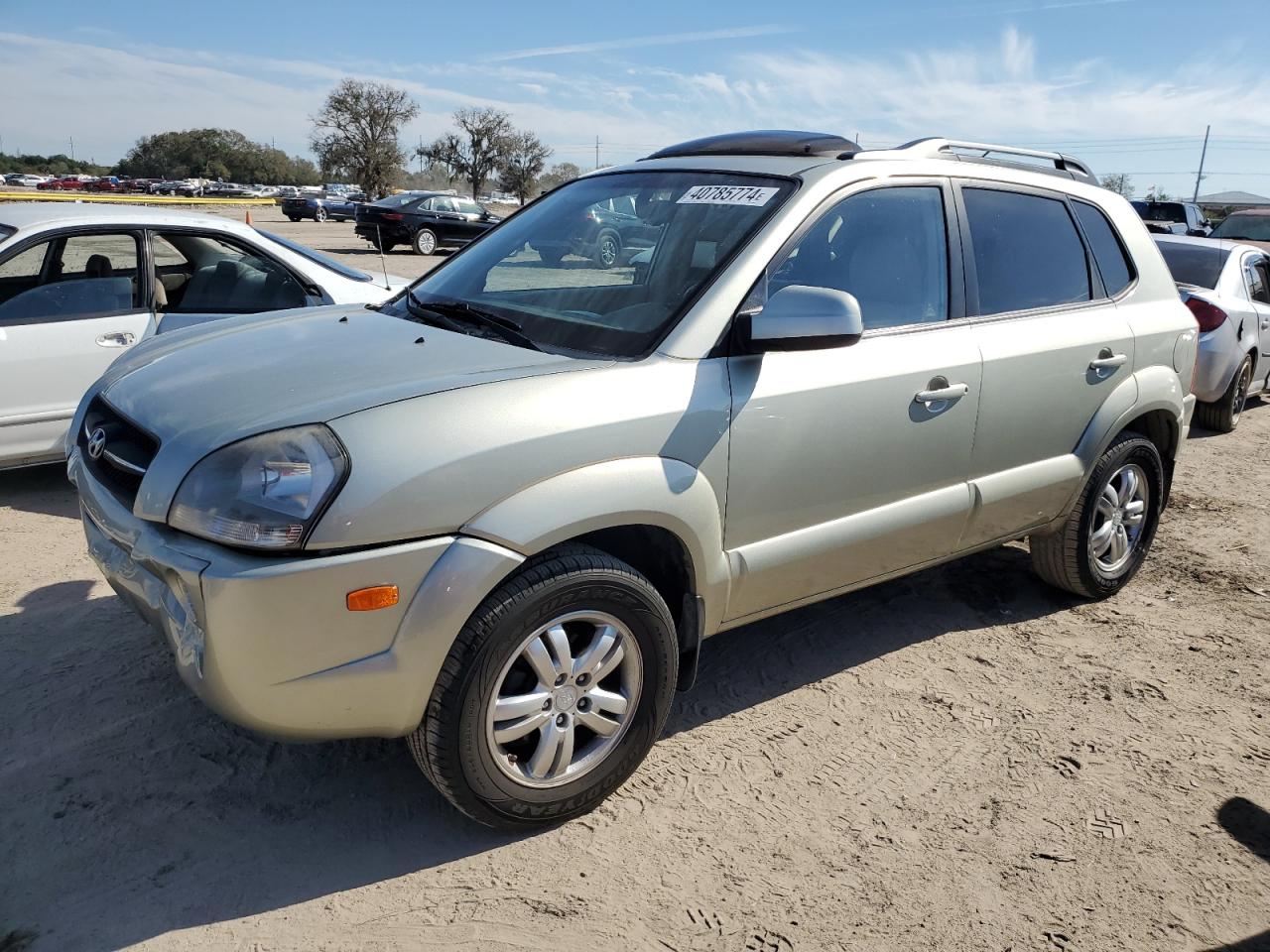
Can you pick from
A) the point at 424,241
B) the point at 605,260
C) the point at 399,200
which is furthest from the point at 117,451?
the point at 399,200

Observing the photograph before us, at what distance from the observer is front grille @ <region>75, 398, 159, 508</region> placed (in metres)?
2.71

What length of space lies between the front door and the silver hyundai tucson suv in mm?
12

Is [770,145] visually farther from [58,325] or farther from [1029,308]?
[58,325]

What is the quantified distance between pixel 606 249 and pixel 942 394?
1.28m

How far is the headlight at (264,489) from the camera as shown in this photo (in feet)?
7.54

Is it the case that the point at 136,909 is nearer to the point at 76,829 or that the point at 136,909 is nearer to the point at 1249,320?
the point at 76,829

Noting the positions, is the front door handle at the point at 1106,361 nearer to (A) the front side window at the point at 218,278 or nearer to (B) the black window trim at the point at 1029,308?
(B) the black window trim at the point at 1029,308

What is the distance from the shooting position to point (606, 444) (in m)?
2.67

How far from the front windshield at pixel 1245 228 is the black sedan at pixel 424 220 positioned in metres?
15.4

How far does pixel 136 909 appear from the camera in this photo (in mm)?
2434

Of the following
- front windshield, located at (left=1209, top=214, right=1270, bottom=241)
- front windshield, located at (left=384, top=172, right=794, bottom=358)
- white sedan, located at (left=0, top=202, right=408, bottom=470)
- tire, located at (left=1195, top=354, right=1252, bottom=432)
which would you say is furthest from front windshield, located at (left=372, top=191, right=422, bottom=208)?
front windshield, located at (left=384, top=172, right=794, bottom=358)

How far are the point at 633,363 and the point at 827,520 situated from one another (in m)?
0.90

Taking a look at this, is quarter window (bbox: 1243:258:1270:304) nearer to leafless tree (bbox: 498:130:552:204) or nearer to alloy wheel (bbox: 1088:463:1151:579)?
alloy wheel (bbox: 1088:463:1151:579)

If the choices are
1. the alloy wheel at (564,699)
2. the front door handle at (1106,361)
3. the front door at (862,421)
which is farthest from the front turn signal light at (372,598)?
the front door handle at (1106,361)
